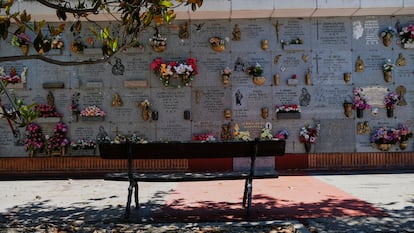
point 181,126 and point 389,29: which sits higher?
point 389,29

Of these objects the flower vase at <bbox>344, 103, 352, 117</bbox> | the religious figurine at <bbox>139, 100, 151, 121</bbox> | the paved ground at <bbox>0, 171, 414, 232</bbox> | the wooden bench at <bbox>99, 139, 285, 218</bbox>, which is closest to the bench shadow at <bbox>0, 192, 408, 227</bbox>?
the paved ground at <bbox>0, 171, 414, 232</bbox>

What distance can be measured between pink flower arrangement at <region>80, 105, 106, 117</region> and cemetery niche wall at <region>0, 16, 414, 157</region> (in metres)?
0.02

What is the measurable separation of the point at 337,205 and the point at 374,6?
518 cm

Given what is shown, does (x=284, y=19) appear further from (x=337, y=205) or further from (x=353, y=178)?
(x=337, y=205)

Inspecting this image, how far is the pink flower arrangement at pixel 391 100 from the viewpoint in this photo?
29.3 ft

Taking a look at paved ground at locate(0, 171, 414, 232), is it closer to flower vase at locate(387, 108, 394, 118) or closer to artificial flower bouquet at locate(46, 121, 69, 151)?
artificial flower bouquet at locate(46, 121, 69, 151)

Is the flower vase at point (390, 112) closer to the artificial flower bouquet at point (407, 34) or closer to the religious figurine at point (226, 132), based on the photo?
the artificial flower bouquet at point (407, 34)

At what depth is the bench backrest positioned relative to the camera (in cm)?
479

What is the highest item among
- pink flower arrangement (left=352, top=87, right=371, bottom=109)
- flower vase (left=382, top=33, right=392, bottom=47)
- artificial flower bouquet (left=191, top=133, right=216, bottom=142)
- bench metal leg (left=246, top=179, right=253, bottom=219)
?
flower vase (left=382, top=33, right=392, bottom=47)

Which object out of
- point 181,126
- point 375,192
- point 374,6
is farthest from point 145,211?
point 374,6

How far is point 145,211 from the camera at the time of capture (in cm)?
515

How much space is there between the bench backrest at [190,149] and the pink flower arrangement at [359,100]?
4.75m

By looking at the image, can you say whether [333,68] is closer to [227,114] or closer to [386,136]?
[386,136]

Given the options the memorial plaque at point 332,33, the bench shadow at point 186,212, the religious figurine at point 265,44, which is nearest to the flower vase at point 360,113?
the memorial plaque at point 332,33
